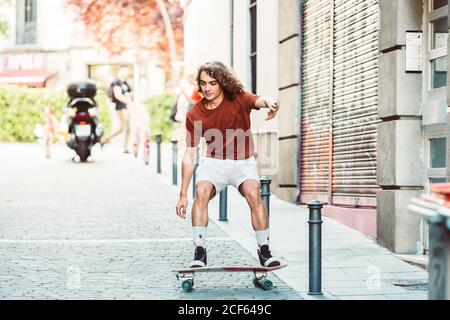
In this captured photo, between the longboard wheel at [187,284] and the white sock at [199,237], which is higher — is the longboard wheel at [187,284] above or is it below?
below

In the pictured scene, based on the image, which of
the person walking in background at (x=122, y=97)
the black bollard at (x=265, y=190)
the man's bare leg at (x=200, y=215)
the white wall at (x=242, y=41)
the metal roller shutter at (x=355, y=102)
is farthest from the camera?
the person walking in background at (x=122, y=97)

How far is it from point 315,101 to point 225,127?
246 inches

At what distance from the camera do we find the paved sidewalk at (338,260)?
790 cm

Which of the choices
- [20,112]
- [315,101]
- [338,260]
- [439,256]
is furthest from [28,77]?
[439,256]

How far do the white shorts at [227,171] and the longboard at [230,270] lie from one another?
0.66 metres

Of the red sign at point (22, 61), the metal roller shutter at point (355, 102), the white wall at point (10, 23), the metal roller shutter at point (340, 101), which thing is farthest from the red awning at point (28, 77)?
the metal roller shutter at point (355, 102)

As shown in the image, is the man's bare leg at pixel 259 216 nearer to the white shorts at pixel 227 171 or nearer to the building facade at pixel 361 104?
the white shorts at pixel 227 171

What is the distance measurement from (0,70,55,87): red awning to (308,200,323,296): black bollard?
40277mm

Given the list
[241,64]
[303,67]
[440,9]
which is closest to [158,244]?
[440,9]

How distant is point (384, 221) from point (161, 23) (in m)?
32.1

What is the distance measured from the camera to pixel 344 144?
39.8 feet

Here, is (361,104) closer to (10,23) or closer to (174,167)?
(174,167)

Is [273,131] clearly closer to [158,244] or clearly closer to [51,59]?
[158,244]

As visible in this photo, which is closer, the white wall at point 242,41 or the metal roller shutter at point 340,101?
the metal roller shutter at point 340,101
